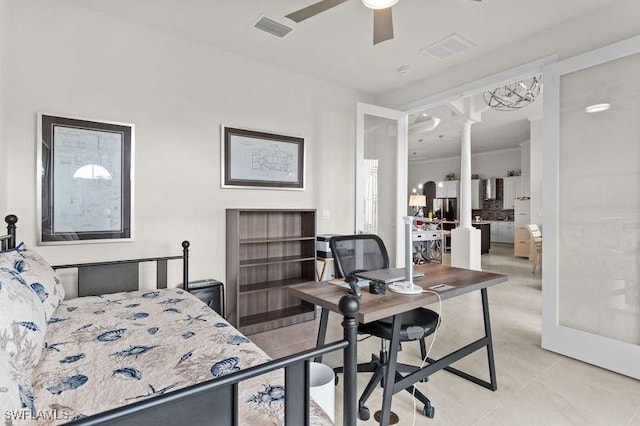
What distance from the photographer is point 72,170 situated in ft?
8.43

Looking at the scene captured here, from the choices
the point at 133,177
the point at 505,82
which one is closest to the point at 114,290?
the point at 133,177

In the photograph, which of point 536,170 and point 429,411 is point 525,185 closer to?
point 536,170

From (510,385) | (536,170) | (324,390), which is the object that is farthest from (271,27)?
(536,170)

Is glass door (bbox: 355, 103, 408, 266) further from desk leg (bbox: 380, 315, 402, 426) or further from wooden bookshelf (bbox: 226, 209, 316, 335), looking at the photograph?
desk leg (bbox: 380, 315, 402, 426)

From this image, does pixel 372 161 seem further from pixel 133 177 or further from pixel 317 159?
pixel 133 177

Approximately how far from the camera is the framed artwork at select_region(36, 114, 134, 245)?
247 centimetres

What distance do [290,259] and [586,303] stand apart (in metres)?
2.63

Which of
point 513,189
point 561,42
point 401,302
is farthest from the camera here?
point 513,189

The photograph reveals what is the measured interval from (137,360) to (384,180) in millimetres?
3500

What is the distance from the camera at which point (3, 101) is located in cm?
221

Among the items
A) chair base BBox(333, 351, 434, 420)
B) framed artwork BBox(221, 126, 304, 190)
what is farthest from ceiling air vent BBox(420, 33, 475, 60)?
chair base BBox(333, 351, 434, 420)

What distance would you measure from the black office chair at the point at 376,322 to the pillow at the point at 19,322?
155 cm

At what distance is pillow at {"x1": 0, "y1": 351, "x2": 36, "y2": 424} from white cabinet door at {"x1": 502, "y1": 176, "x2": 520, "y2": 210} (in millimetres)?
11051

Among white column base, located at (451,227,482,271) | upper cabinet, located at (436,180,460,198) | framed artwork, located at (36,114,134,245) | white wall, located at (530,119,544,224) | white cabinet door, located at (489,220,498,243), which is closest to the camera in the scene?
framed artwork, located at (36,114,134,245)
